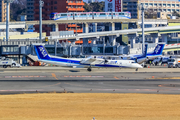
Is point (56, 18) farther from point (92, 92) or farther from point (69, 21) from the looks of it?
point (92, 92)

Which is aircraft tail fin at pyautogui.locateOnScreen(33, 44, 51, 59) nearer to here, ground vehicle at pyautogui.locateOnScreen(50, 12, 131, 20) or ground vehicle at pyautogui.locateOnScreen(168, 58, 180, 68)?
ground vehicle at pyautogui.locateOnScreen(168, 58, 180, 68)

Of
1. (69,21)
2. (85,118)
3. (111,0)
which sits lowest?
(85,118)

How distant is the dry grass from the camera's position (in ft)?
75.6

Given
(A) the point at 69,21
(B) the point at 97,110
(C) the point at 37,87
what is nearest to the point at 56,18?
(A) the point at 69,21

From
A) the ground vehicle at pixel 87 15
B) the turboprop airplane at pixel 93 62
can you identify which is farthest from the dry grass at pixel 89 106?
the ground vehicle at pixel 87 15

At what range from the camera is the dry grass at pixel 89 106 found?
2305cm

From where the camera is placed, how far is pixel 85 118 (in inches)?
883

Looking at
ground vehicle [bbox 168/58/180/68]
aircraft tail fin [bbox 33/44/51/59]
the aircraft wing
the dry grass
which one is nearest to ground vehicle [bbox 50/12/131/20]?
ground vehicle [bbox 168/58/180/68]

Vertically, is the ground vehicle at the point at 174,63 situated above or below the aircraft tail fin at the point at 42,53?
below

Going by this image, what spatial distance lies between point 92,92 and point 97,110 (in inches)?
366

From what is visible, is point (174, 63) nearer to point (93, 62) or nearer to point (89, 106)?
point (93, 62)

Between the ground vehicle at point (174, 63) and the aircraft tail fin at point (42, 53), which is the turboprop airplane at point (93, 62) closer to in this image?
the aircraft tail fin at point (42, 53)

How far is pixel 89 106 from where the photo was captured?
26641 mm

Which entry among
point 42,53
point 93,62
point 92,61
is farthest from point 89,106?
point 42,53
